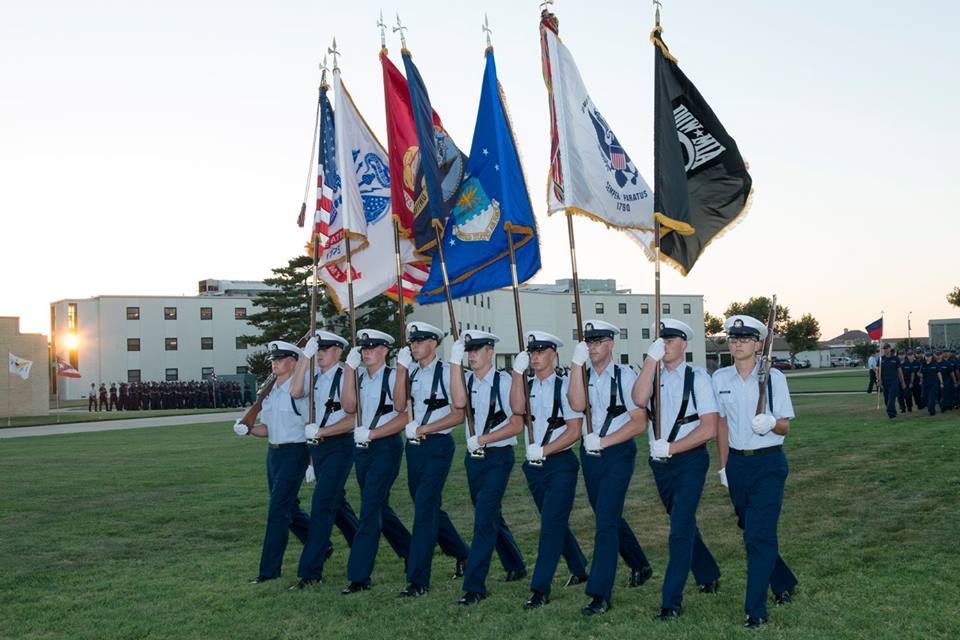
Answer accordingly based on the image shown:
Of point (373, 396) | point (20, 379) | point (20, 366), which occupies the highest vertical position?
point (20, 366)

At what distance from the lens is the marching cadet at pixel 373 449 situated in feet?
29.0

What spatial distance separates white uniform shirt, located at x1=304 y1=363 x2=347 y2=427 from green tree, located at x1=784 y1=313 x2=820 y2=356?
153 meters

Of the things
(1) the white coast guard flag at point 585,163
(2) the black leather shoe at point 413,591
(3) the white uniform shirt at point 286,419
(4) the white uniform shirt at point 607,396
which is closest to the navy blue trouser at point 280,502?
(3) the white uniform shirt at point 286,419

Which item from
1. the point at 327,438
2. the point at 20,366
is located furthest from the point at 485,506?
the point at 20,366

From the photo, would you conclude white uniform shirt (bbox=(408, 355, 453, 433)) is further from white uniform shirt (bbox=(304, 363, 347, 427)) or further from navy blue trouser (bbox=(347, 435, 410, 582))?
white uniform shirt (bbox=(304, 363, 347, 427))

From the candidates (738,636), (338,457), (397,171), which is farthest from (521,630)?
(397,171)

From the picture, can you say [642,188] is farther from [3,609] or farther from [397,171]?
[3,609]

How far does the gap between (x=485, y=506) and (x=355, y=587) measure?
1559 millimetres

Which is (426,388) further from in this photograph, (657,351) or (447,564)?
(657,351)

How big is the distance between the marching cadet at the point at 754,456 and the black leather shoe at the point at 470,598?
2.26 metres

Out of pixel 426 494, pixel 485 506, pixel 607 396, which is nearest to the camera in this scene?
pixel 607 396

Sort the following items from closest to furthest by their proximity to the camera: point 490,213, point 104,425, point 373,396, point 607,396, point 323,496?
point 607,396, point 323,496, point 373,396, point 490,213, point 104,425

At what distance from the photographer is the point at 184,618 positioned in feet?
26.4

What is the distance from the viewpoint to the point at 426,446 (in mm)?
8781
